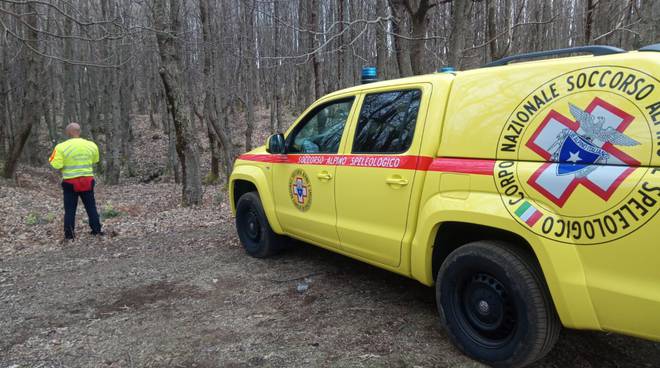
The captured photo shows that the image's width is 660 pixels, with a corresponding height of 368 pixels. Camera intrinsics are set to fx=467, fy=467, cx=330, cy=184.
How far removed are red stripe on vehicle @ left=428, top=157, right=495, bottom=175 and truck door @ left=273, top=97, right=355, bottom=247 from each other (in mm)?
1257

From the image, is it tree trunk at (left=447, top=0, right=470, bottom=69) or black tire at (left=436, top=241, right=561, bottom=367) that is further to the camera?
tree trunk at (left=447, top=0, right=470, bottom=69)

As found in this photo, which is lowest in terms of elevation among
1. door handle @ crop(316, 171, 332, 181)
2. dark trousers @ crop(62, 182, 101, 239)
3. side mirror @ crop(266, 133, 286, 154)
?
dark trousers @ crop(62, 182, 101, 239)

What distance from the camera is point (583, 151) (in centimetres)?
261

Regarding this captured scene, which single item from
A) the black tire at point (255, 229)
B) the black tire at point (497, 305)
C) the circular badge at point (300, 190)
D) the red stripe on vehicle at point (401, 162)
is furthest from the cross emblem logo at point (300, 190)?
the black tire at point (497, 305)

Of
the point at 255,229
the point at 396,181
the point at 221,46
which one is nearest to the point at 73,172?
the point at 255,229

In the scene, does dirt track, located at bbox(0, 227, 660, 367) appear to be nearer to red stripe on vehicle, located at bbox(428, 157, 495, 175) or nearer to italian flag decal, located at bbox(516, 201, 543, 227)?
italian flag decal, located at bbox(516, 201, 543, 227)

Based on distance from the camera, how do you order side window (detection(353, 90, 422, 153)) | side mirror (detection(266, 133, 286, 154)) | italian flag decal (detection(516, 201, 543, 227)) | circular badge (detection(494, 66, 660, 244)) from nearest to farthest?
circular badge (detection(494, 66, 660, 244))
italian flag decal (detection(516, 201, 543, 227))
side window (detection(353, 90, 422, 153))
side mirror (detection(266, 133, 286, 154))

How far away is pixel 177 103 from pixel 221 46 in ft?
31.5

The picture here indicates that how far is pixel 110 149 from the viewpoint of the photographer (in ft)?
62.0

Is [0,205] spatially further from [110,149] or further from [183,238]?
[110,149]

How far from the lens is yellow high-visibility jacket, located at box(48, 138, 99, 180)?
718 cm

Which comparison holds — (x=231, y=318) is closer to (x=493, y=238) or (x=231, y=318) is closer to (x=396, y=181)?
(x=396, y=181)

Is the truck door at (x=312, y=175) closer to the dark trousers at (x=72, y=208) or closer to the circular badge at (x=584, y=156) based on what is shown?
the circular badge at (x=584, y=156)

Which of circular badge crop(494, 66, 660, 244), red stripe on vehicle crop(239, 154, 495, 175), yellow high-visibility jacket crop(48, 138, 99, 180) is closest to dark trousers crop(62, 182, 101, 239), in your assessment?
yellow high-visibility jacket crop(48, 138, 99, 180)
